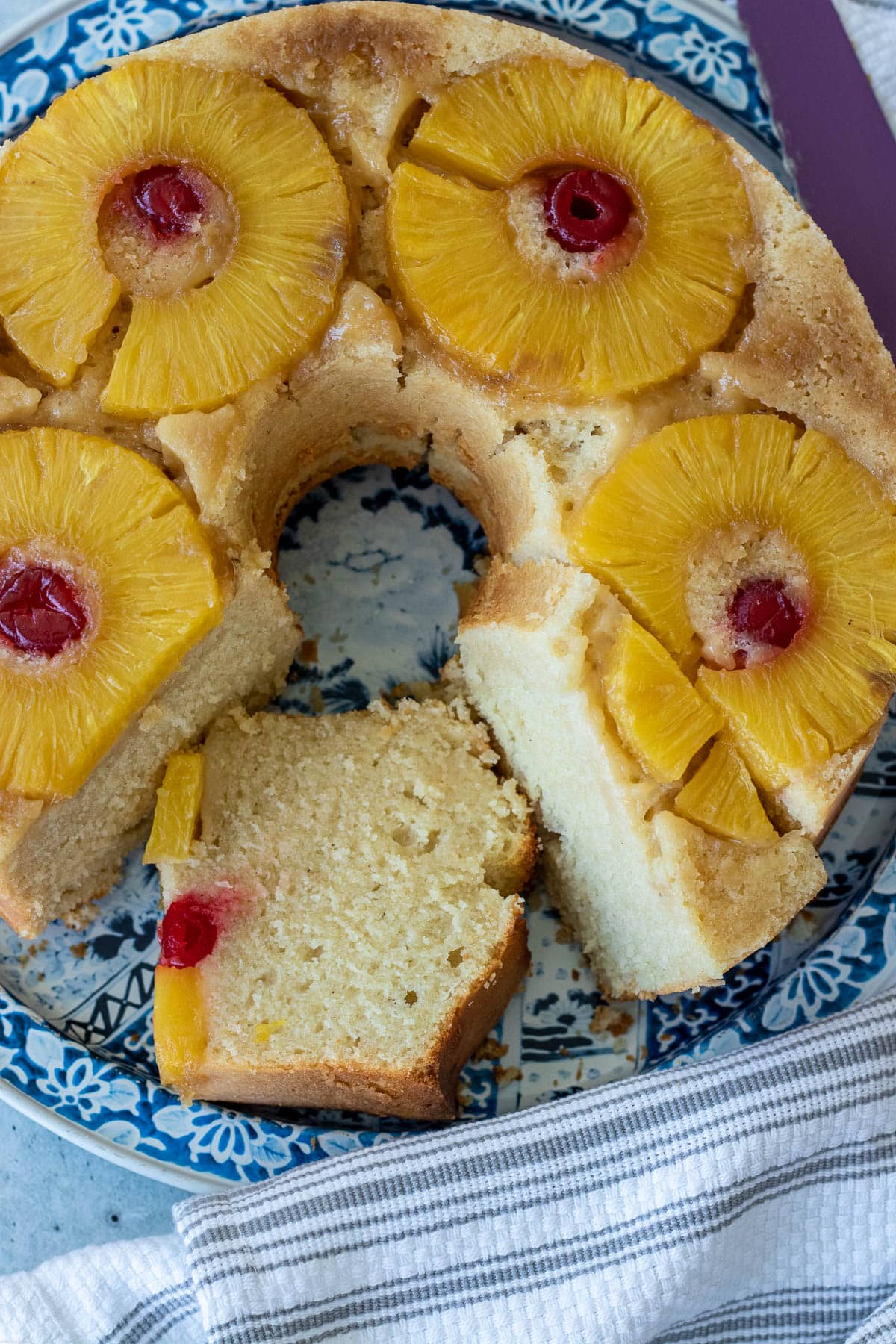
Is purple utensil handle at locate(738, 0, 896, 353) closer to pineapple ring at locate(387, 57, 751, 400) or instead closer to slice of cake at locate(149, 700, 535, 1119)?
pineapple ring at locate(387, 57, 751, 400)

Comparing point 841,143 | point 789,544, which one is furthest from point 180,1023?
point 841,143

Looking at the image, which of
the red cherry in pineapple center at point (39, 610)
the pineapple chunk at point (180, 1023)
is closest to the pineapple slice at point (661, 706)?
the red cherry in pineapple center at point (39, 610)

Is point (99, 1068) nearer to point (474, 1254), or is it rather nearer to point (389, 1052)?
point (389, 1052)

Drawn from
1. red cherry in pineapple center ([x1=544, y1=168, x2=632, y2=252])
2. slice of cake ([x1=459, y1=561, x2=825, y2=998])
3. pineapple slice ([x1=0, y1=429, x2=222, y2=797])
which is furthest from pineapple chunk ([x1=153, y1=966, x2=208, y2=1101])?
red cherry in pineapple center ([x1=544, y1=168, x2=632, y2=252])

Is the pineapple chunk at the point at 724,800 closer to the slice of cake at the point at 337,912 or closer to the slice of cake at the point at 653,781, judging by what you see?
the slice of cake at the point at 653,781

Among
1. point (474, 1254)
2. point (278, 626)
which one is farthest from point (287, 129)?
point (474, 1254)

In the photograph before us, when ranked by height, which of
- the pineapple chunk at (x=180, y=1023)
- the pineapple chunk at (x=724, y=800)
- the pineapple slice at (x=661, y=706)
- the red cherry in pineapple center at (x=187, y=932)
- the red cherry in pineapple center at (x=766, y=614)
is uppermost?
the red cherry in pineapple center at (x=766, y=614)

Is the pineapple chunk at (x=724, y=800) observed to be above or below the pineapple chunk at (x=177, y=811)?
above
